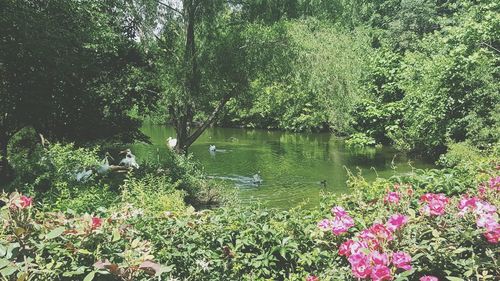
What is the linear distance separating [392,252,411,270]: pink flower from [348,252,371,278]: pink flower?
12cm

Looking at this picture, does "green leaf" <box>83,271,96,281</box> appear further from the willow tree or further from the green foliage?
the green foliage

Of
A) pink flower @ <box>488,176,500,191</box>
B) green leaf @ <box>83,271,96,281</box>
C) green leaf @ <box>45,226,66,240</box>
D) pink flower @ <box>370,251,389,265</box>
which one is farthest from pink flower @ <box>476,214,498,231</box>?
green leaf @ <box>45,226,66,240</box>

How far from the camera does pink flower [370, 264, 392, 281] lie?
1835 mm

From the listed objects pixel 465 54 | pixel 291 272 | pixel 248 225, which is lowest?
pixel 291 272

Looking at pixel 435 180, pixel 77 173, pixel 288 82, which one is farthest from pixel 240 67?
pixel 435 180

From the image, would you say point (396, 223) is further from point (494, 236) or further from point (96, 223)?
point (96, 223)

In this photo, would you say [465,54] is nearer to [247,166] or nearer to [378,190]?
[247,166]

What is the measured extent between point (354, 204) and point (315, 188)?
10170mm

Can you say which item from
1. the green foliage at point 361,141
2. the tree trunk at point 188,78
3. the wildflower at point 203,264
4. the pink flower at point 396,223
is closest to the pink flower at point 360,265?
the pink flower at point 396,223

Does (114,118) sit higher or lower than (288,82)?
lower

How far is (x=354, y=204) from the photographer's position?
10.1 feet

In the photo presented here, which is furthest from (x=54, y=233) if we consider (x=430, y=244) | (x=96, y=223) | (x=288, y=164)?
(x=288, y=164)

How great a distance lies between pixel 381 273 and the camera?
6.03 feet

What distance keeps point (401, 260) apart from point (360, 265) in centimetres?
18
